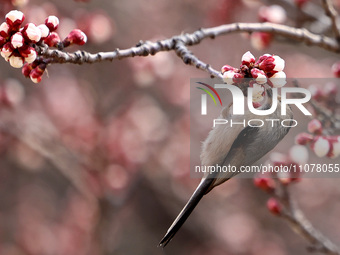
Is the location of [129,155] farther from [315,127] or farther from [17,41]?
[17,41]

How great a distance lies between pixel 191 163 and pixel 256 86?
12.0ft

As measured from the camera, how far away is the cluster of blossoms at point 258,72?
4.22 ft

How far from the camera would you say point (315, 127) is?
189 cm

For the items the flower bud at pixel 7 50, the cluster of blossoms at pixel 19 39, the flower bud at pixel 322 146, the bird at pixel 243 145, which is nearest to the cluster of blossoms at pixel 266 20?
the flower bud at pixel 322 146

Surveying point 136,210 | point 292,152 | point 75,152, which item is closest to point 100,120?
point 75,152

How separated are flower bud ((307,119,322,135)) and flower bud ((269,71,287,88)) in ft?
2.03

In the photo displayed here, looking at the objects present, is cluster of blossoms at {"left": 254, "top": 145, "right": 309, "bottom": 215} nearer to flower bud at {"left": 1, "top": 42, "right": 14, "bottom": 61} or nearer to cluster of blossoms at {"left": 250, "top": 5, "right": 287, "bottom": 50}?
cluster of blossoms at {"left": 250, "top": 5, "right": 287, "bottom": 50}

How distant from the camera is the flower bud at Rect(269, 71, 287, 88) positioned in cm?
132

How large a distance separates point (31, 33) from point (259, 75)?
26.3 inches

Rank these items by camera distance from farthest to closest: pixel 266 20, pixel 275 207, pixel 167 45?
1. pixel 266 20
2. pixel 275 207
3. pixel 167 45

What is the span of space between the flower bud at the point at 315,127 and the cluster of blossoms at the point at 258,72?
24.5 inches

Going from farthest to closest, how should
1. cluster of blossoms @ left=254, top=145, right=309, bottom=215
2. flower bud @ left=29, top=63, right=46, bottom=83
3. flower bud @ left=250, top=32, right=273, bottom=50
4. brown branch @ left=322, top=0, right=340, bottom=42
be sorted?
flower bud @ left=250, top=32, right=273, bottom=50 → cluster of blossoms @ left=254, top=145, right=309, bottom=215 → brown branch @ left=322, top=0, right=340, bottom=42 → flower bud @ left=29, top=63, right=46, bottom=83

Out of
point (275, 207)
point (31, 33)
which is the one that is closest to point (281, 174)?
point (275, 207)

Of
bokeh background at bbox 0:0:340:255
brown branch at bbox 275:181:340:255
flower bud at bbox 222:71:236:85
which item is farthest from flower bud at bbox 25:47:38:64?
bokeh background at bbox 0:0:340:255
